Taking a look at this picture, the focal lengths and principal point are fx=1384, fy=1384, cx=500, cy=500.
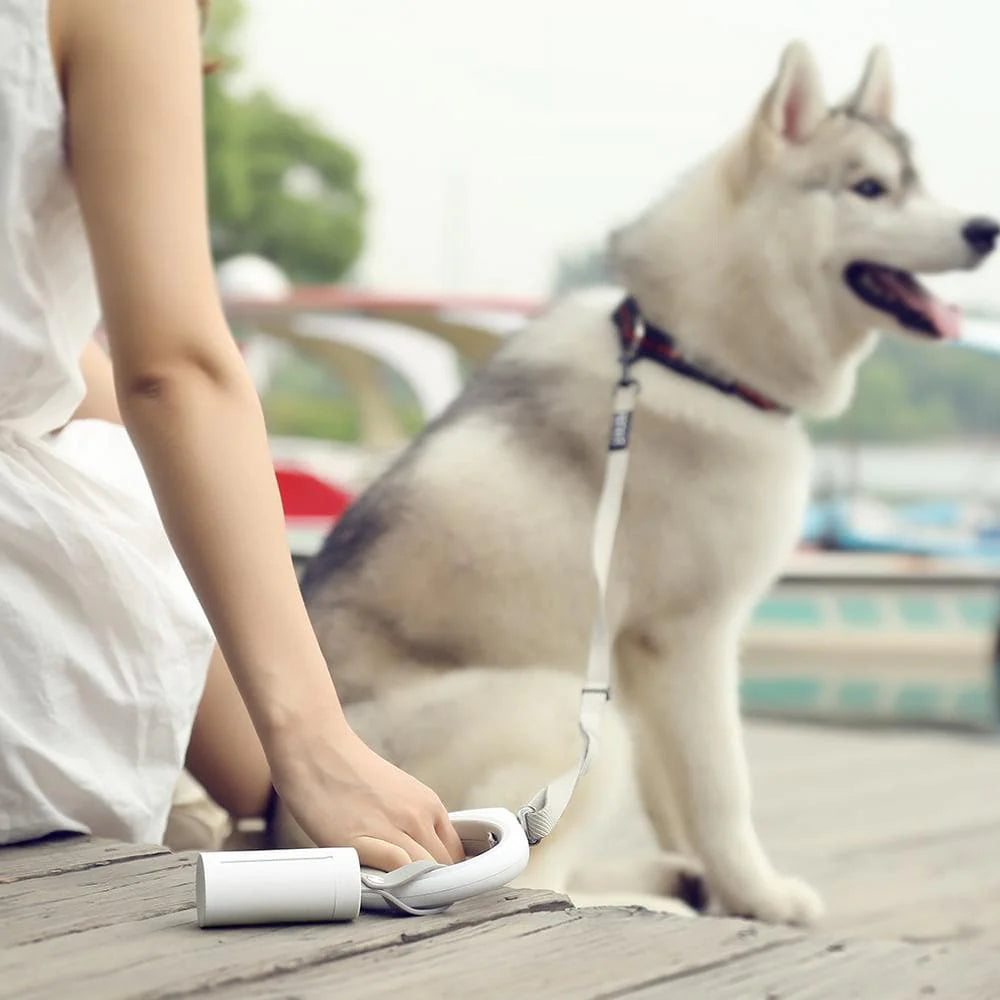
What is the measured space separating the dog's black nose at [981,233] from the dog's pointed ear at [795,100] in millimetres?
248

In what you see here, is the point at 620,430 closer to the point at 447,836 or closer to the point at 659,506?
the point at 659,506

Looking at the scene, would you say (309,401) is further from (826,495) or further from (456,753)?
(456,753)

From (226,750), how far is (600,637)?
0.41 meters

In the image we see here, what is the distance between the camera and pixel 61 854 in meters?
1.05

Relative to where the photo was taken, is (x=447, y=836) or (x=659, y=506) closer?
(x=447, y=836)

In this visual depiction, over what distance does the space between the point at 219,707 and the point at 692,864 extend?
0.72 m

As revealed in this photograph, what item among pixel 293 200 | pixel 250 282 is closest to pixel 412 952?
pixel 250 282

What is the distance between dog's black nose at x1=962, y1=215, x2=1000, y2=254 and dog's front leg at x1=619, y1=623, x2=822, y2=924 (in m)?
0.65

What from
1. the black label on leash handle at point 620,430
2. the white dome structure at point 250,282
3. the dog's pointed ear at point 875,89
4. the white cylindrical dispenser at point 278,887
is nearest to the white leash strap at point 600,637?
the black label on leash handle at point 620,430

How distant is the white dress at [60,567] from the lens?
1027mm

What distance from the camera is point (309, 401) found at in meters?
29.8

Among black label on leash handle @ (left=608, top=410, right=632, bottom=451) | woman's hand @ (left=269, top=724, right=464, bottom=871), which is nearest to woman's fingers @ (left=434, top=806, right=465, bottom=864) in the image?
woman's hand @ (left=269, top=724, right=464, bottom=871)

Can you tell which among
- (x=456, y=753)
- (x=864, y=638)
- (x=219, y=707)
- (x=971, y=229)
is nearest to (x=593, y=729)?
(x=456, y=753)

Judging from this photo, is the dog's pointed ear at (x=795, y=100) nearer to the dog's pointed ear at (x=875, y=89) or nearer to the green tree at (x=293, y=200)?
the dog's pointed ear at (x=875, y=89)
